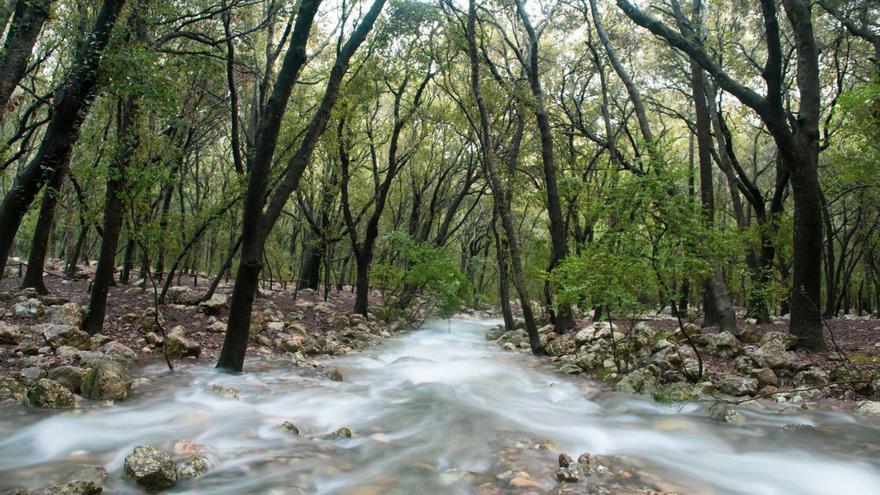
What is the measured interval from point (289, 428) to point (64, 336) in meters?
4.35

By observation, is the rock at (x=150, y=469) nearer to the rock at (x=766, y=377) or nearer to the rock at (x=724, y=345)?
the rock at (x=766, y=377)

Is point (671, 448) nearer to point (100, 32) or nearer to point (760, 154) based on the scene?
point (100, 32)

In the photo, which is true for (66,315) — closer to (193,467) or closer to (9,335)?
(9,335)

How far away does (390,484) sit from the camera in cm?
412

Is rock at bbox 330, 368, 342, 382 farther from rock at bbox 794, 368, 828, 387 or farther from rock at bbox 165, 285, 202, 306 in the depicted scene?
rock at bbox 794, 368, 828, 387

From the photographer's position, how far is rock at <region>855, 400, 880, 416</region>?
6.10 m

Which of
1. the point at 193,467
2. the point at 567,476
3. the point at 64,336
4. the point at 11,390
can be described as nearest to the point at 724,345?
the point at 567,476

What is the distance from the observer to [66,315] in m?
8.15

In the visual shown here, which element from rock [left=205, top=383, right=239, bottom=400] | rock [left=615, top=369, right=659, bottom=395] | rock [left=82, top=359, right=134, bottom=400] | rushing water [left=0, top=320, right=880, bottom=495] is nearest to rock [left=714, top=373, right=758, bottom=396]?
rushing water [left=0, top=320, right=880, bottom=495]

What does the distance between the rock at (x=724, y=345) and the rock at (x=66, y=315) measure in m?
11.3

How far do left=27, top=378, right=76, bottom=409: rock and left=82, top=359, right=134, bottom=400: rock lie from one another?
0.36 metres

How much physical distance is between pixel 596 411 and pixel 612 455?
209 centimetres

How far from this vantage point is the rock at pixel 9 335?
6.86 metres

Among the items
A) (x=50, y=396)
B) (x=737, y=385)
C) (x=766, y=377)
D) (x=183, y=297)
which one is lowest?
(x=50, y=396)
